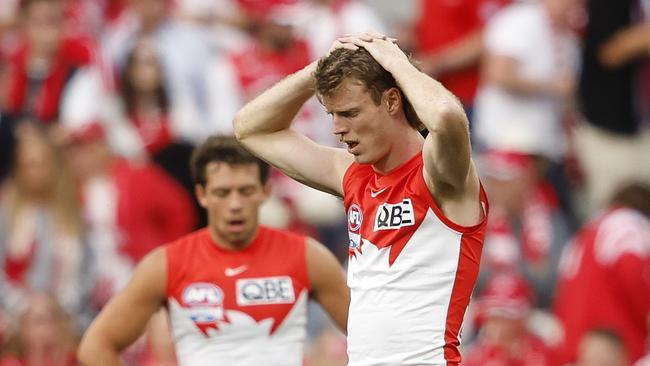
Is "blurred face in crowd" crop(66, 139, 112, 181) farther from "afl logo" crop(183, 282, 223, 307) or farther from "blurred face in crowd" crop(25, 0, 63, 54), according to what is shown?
"afl logo" crop(183, 282, 223, 307)

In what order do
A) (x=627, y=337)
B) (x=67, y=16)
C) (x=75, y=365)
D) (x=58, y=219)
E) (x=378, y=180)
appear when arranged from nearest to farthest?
(x=378, y=180)
(x=627, y=337)
(x=75, y=365)
(x=58, y=219)
(x=67, y=16)

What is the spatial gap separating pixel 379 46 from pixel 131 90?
6.63 metres

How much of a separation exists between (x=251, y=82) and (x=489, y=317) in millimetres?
2833

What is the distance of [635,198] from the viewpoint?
10.4m

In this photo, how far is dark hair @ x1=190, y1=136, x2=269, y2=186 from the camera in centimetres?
706

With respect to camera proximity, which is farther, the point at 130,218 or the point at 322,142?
the point at 322,142

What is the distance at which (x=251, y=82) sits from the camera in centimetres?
1212

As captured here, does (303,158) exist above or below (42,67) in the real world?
above

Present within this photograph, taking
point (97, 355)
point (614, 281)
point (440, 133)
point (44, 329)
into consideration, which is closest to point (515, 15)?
point (614, 281)

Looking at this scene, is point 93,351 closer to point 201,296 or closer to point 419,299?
point 201,296

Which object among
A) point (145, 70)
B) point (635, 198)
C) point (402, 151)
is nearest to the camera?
point (402, 151)

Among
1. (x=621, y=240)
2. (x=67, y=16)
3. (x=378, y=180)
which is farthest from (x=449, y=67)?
(x=378, y=180)

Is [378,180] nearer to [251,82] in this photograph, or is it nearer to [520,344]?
[520,344]

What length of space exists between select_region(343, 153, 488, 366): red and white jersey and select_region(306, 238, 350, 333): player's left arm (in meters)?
1.20
